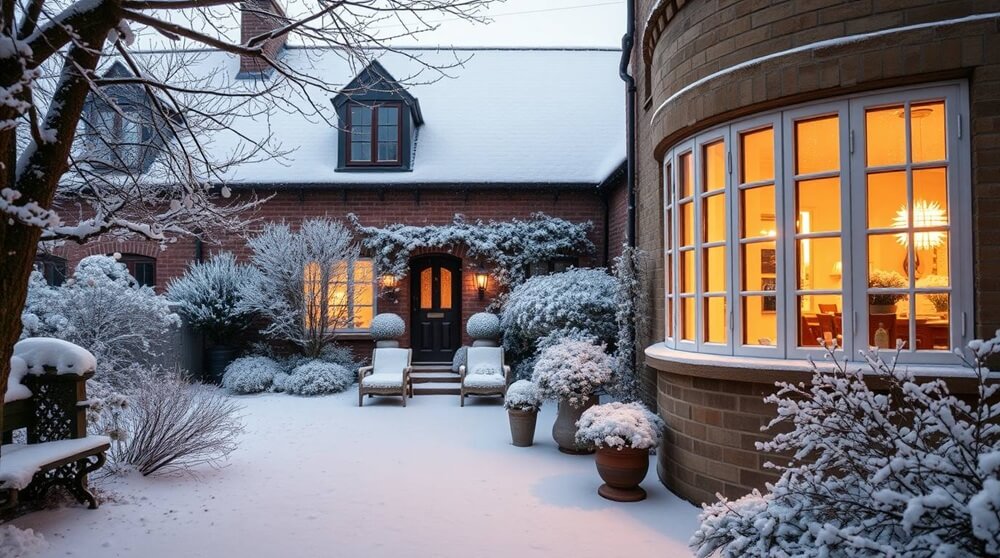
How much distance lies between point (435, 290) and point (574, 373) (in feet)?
23.0

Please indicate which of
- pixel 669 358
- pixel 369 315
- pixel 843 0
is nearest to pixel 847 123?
pixel 843 0

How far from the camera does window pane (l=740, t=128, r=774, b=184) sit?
4945 millimetres

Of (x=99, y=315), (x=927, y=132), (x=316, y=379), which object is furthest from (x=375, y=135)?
(x=927, y=132)

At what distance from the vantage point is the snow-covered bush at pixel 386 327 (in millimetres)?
12625

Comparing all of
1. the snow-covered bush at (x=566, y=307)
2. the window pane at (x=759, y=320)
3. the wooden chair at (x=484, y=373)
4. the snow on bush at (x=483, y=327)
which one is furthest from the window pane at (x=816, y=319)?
the snow on bush at (x=483, y=327)

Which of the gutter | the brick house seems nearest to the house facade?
the gutter

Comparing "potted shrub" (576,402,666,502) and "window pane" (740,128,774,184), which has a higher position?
"window pane" (740,128,774,184)

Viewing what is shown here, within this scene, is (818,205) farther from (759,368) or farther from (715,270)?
(759,368)

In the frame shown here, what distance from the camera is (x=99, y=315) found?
9.77 m

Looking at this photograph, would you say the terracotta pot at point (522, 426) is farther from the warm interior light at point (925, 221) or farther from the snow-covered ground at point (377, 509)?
the warm interior light at point (925, 221)

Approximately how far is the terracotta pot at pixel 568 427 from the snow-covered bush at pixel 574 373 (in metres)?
0.10

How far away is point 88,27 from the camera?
329 cm

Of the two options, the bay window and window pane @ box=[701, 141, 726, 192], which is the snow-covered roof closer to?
window pane @ box=[701, 141, 726, 192]

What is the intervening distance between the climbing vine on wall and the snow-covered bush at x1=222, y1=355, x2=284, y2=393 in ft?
9.56
